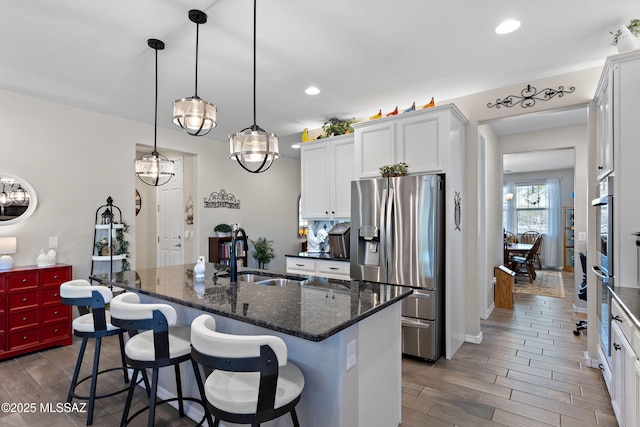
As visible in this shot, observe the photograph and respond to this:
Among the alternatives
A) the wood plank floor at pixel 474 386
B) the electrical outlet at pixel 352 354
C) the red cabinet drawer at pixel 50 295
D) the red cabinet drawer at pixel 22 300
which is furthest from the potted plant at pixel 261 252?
the electrical outlet at pixel 352 354

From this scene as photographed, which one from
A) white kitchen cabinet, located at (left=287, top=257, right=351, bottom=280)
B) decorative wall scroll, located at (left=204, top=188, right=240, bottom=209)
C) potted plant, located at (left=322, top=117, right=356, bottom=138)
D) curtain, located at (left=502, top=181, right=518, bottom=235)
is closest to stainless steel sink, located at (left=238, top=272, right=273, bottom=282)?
white kitchen cabinet, located at (left=287, top=257, right=351, bottom=280)

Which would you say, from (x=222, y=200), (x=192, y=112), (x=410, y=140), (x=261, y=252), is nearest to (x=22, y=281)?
(x=192, y=112)

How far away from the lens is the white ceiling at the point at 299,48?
2289mm

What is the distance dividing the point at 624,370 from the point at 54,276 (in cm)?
498

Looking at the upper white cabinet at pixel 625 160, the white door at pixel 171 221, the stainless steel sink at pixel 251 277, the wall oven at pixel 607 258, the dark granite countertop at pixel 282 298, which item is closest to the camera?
the dark granite countertop at pixel 282 298

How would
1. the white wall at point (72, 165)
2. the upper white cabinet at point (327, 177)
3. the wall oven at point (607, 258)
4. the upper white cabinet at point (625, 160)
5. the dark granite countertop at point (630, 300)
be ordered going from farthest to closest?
the upper white cabinet at point (327, 177) < the white wall at point (72, 165) < the wall oven at point (607, 258) < the upper white cabinet at point (625, 160) < the dark granite countertop at point (630, 300)

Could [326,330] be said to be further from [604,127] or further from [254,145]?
[604,127]

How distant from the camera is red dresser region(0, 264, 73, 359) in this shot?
11.0ft

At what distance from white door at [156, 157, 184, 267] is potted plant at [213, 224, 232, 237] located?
0.60 metres

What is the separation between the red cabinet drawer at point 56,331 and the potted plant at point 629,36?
18.7ft

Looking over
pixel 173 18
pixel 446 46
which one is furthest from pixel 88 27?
pixel 446 46

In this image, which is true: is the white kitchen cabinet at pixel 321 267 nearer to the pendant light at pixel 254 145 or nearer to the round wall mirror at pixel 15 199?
the pendant light at pixel 254 145

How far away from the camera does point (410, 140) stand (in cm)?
358

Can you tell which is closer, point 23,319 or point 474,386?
point 474,386
